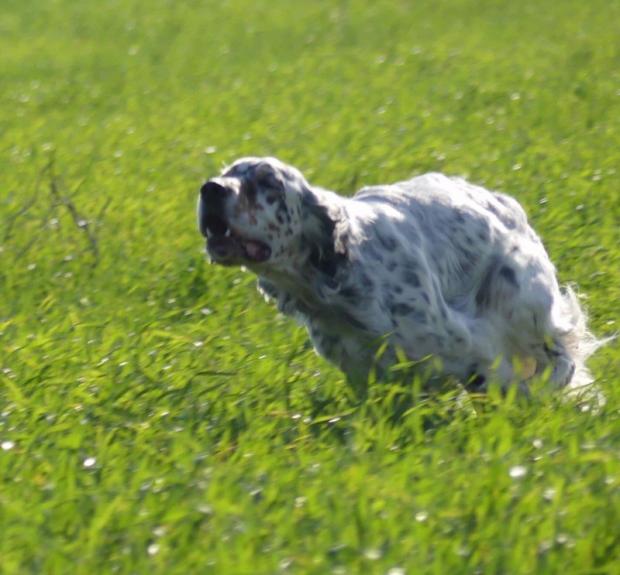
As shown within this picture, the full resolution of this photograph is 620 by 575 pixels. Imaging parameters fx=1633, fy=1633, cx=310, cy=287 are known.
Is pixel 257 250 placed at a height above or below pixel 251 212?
below

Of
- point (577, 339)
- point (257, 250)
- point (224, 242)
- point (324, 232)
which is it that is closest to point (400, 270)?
point (324, 232)

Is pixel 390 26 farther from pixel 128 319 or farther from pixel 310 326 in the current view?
pixel 310 326

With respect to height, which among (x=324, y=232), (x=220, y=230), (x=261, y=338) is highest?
(x=220, y=230)

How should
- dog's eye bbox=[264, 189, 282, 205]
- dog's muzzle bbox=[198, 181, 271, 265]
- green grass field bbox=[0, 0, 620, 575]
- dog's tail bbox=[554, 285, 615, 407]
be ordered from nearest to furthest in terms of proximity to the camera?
green grass field bbox=[0, 0, 620, 575]
dog's muzzle bbox=[198, 181, 271, 265]
dog's eye bbox=[264, 189, 282, 205]
dog's tail bbox=[554, 285, 615, 407]

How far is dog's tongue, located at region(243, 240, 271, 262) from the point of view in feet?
17.5

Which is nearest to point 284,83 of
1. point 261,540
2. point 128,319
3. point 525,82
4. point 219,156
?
point 525,82

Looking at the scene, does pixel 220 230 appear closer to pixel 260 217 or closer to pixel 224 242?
pixel 224 242

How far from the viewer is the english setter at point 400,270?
17.6 feet

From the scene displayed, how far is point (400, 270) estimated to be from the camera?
18.2 ft

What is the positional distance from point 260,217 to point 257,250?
0.11 metres

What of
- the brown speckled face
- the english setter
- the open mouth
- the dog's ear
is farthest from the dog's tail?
the open mouth

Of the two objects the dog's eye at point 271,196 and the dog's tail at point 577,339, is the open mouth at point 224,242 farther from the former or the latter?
the dog's tail at point 577,339

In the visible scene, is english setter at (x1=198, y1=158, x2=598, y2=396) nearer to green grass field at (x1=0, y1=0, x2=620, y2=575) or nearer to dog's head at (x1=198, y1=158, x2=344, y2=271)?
dog's head at (x1=198, y1=158, x2=344, y2=271)

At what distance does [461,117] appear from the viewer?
12.1 meters
